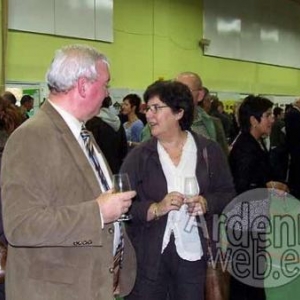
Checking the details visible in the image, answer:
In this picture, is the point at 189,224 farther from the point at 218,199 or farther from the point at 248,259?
Answer: the point at 248,259

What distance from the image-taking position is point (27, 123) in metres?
1.75

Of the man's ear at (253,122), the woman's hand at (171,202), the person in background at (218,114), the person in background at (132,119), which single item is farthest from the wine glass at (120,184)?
the person in background at (218,114)

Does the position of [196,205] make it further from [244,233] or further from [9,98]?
[9,98]

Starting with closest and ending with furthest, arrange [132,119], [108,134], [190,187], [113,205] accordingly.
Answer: [113,205], [190,187], [108,134], [132,119]

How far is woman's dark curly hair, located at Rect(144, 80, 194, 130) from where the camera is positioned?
2662 mm

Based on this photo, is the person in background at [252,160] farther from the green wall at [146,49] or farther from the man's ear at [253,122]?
the green wall at [146,49]

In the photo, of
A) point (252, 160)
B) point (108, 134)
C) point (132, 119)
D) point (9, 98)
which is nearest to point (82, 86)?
point (252, 160)

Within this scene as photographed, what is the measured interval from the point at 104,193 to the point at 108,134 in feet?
10.9

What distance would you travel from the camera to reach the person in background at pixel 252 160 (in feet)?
10.2

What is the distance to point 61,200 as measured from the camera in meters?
1.72

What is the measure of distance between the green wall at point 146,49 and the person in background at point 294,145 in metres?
3.94

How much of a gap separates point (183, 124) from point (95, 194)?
1004mm

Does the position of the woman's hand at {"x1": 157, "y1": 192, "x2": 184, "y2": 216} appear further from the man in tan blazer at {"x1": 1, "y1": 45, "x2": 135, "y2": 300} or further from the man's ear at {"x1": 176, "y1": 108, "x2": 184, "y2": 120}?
the man in tan blazer at {"x1": 1, "y1": 45, "x2": 135, "y2": 300}

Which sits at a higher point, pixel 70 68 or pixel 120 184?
pixel 70 68
